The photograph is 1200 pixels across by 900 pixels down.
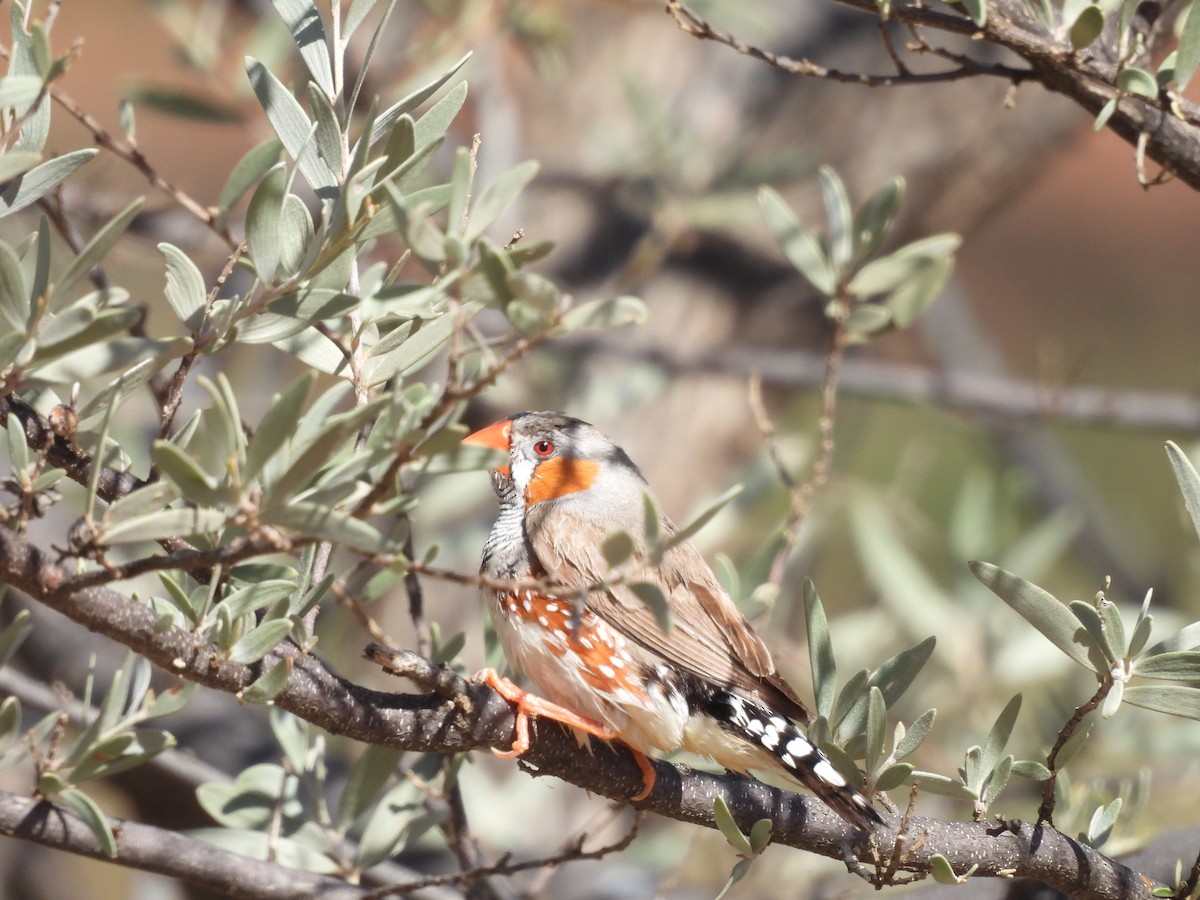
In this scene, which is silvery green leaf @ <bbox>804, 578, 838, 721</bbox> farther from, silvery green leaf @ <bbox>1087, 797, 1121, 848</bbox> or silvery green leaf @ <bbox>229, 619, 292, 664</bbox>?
silvery green leaf @ <bbox>229, 619, 292, 664</bbox>

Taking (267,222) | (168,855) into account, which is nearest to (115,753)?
(168,855)

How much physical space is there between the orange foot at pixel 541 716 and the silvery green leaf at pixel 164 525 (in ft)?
2.00

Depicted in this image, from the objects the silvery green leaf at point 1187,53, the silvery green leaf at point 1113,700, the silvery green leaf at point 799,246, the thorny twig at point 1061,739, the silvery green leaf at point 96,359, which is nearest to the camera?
the silvery green leaf at point 96,359

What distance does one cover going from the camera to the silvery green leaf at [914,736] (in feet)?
4.85

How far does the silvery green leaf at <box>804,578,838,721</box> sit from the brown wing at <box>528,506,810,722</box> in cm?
43

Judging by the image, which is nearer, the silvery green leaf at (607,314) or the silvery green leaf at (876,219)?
the silvery green leaf at (607,314)

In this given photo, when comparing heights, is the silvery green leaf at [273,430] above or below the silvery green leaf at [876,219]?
above

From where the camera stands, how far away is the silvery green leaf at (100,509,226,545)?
1.10 metres

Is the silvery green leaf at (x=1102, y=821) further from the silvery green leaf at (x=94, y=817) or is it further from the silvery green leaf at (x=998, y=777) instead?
the silvery green leaf at (x=94, y=817)

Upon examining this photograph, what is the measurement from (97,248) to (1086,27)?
1.19 metres

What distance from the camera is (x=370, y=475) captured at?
4.08ft

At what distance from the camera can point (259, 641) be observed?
1.25 metres

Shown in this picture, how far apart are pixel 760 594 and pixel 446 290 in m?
1.19

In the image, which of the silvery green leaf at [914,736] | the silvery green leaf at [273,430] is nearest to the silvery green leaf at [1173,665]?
the silvery green leaf at [914,736]
